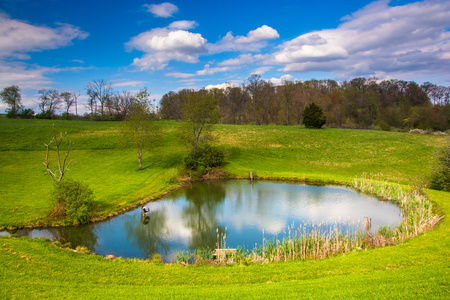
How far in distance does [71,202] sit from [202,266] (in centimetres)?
1140

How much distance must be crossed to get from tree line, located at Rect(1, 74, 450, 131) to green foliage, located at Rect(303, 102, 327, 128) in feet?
31.3

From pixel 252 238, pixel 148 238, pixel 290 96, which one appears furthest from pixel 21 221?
pixel 290 96

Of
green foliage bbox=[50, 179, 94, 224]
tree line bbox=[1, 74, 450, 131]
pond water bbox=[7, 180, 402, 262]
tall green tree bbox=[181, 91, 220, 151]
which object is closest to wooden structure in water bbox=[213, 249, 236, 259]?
pond water bbox=[7, 180, 402, 262]

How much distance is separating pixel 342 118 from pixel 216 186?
5481 centimetres

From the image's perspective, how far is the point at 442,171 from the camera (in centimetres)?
2269

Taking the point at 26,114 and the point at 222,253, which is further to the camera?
the point at 26,114

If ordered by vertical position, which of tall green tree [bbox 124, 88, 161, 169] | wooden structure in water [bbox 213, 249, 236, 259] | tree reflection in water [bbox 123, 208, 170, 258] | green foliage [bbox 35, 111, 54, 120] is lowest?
tree reflection in water [bbox 123, 208, 170, 258]

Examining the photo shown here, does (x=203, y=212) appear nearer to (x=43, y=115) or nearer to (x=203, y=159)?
(x=203, y=159)

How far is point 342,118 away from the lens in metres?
71.5

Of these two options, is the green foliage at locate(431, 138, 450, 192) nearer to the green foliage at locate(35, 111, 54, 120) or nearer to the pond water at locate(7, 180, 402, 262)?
Result: the pond water at locate(7, 180, 402, 262)

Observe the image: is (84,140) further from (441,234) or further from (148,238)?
(441,234)

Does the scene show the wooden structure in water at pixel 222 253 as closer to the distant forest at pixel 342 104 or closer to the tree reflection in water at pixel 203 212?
the tree reflection in water at pixel 203 212

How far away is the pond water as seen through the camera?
15.0 meters

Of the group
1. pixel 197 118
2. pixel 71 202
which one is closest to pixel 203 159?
pixel 197 118
